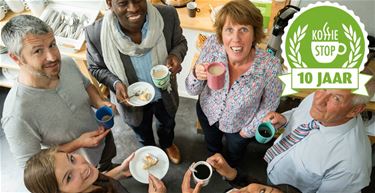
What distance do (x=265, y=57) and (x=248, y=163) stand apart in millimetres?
1514

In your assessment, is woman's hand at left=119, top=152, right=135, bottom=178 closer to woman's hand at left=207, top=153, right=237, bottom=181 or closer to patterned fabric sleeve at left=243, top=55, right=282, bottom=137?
woman's hand at left=207, top=153, right=237, bottom=181

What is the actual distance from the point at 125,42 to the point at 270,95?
1.04 m

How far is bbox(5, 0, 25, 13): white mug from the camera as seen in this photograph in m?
2.96

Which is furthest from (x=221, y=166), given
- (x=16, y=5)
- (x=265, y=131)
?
(x=16, y=5)

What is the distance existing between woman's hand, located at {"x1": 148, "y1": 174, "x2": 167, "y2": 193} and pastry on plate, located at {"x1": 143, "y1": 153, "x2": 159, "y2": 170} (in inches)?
5.6

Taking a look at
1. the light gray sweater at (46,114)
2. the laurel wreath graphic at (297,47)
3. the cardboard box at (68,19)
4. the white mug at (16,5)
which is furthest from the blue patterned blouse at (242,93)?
A: the white mug at (16,5)

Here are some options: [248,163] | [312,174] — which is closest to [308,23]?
[312,174]

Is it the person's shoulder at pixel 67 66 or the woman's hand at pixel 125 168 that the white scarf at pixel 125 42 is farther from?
the woman's hand at pixel 125 168

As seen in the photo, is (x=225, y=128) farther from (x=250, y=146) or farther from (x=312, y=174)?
(x=250, y=146)

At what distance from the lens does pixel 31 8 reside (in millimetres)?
2977

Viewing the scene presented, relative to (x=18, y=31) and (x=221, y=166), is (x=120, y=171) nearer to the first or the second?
(x=221, y=166)

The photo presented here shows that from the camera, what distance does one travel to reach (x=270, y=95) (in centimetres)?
206

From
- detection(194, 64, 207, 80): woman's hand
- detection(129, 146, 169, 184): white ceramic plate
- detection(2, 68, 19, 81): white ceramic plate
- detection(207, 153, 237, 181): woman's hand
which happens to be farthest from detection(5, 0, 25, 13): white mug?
detection(207, 153, 237, 181): woman's hand

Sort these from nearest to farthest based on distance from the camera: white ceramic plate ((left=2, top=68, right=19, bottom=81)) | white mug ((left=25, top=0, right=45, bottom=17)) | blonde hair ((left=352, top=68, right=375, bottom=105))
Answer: blonde hair ((left=352, top=68, right=375, bottom=105))
white mug ((left=25, top=0, right=45, bottom=17))
white ceramic plate ((left=2, top=68, right=19, bottom=81))
